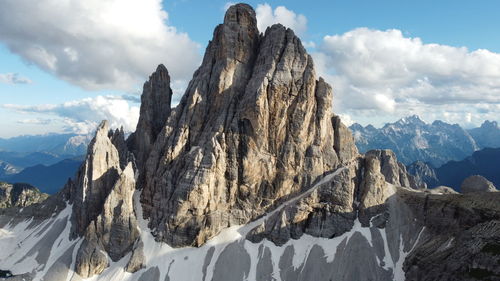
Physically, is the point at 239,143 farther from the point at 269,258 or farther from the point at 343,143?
the point at 343,143

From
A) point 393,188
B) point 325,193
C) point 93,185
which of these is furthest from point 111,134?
point 393,188

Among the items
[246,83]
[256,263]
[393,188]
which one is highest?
[246,83]

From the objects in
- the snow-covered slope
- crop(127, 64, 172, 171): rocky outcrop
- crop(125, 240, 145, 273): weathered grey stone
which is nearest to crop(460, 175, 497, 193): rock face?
the snow-covered slope

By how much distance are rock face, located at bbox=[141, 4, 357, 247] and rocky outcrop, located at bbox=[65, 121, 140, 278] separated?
7815mm

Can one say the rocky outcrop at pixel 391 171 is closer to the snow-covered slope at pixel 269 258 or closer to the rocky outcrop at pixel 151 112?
the snow-covered slope at pixel 269 258

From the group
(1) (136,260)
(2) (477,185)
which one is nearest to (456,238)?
(2) (477,185)

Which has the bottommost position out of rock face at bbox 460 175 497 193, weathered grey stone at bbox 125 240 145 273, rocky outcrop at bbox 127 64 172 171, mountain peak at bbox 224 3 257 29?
weathered grey stone at bbox 125 240 145 273

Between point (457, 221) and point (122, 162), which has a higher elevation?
point (122, 162)

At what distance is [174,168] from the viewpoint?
365 feet

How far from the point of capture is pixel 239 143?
110 m

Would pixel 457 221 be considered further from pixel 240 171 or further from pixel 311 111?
pixel 240 171

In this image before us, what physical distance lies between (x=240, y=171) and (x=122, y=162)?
4751 centimetres

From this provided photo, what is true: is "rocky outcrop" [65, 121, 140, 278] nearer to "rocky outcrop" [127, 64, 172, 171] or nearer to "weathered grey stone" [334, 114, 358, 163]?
"rocky outcrop" [127, 64, 172, 171]

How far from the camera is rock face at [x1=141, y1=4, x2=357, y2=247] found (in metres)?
106
